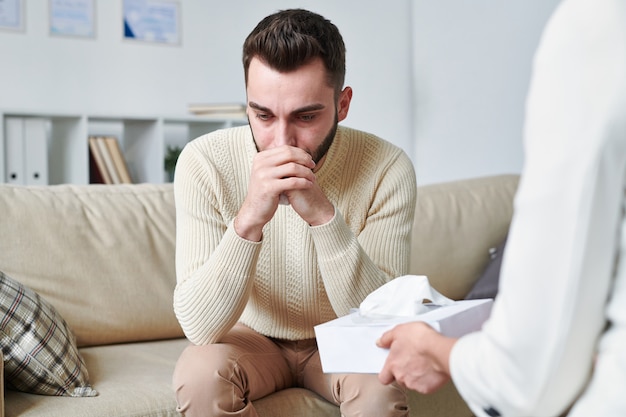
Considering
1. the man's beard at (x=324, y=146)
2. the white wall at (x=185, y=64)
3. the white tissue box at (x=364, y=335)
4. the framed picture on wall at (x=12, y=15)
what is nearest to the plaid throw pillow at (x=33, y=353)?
the man's beard at (x=324, y=146)

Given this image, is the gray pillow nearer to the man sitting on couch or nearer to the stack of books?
→ the man sitting on couch

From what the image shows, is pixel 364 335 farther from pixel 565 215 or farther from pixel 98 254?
pixel 98 254

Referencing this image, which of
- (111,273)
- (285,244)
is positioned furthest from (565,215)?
(111,273)

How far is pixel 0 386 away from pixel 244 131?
763 millimetres

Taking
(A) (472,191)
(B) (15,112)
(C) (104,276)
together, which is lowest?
(C) (104,276)

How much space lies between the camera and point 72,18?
3.66 m

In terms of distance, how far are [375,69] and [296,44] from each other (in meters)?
3.04

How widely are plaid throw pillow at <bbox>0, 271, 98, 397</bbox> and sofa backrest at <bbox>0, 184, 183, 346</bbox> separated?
0.96ft

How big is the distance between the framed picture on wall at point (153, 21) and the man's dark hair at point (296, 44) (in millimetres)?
2280

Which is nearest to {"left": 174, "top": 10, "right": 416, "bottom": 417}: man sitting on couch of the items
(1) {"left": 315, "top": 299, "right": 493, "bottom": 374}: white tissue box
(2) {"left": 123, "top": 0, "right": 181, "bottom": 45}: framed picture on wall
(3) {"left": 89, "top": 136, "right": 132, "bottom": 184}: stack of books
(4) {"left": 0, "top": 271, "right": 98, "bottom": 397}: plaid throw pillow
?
(4) {"left": 0, "top": 271, "right": 98, "bottom": 397}: plaid throw pillow

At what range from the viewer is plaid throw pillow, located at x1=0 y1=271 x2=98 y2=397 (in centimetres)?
165

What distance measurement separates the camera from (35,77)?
360 cm

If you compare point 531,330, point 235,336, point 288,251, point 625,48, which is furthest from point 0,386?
point 625,48

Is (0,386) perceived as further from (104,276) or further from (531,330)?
(531,330)
